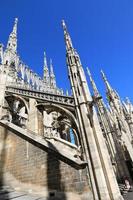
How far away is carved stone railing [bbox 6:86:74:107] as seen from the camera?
11.5 meters

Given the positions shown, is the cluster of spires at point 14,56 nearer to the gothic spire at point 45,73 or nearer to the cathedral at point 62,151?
the gothic spire at point 45,73

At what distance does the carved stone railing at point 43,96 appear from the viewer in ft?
37.6

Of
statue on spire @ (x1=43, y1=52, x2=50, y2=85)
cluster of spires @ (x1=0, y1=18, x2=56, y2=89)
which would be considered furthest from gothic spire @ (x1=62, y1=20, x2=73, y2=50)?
statue on spire @ (x1=43, y1=52, x2=50, y2=85)

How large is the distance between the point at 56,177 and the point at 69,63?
798 cm

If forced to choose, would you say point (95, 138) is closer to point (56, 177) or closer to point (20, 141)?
point (56, 177)

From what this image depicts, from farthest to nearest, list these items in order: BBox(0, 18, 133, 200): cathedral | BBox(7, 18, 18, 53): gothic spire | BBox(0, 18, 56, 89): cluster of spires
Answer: BBox(7, 18, 18, 53): gothic spire, BBox(0, 18, 56, 89): cluster of spires, BBox(0, 18, 133, 200): cathedral

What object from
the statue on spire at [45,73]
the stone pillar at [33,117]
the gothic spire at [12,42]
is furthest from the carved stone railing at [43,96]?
the statue on spire at [45,73]

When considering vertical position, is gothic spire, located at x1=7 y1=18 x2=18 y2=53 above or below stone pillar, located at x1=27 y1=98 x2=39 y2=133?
above

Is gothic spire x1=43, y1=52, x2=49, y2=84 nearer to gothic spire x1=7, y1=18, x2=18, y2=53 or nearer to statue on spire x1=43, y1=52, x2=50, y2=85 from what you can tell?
statue on spire x1=43, y1=52, x2=50, y2=85

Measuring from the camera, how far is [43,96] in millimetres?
13109

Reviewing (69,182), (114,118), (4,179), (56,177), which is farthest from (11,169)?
(114,118)

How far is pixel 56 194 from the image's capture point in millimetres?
7363

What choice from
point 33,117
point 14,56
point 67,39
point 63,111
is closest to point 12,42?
point 14,56

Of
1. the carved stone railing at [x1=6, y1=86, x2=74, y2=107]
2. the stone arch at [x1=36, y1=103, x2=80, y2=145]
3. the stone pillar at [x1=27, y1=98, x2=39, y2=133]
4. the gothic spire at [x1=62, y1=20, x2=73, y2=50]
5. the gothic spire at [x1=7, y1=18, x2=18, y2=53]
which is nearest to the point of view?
the stone arch at [x1=36, y1=103, x2=80, y2=145]
